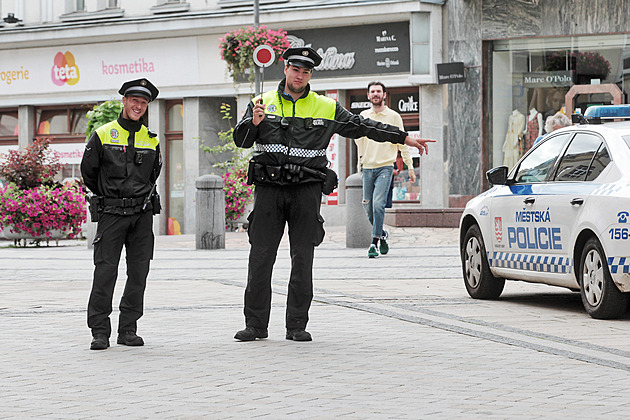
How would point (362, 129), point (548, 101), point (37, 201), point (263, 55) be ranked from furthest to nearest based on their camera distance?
point (548, 101)
point (263, 55)
point (37, 201)
point (362, 129)

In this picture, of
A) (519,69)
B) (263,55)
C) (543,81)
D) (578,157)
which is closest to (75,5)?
(263,55)

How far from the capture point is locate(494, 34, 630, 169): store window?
24.6m

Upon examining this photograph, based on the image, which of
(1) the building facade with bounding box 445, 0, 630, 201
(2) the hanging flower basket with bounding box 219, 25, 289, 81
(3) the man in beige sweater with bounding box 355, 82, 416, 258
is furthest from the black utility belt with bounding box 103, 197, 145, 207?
(2) the hanging flower basket with bounding box 219, 25, 289, 81

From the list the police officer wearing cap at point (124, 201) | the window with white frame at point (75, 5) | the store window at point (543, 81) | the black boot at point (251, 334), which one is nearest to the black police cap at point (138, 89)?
the police officer wearing cap at point (124, 201)

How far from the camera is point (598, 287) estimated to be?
8734 mm

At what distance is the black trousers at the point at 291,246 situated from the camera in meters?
7.80

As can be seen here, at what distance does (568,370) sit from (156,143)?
3.14m

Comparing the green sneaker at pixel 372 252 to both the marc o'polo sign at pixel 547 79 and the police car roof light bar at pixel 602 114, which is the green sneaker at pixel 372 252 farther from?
the marc o'polo sign at pixel 547 79

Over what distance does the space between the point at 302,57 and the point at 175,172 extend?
2281cm

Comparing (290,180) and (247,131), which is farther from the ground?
(247,131)

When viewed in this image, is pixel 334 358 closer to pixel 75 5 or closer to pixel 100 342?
pixel 100 342

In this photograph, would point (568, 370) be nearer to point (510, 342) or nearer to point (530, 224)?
Result: point (510, 342)

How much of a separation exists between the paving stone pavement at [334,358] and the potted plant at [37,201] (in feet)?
32.3

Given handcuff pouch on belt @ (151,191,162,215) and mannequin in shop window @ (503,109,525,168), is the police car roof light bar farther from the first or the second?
mannequin in shop window @ (503,109,525,168)
